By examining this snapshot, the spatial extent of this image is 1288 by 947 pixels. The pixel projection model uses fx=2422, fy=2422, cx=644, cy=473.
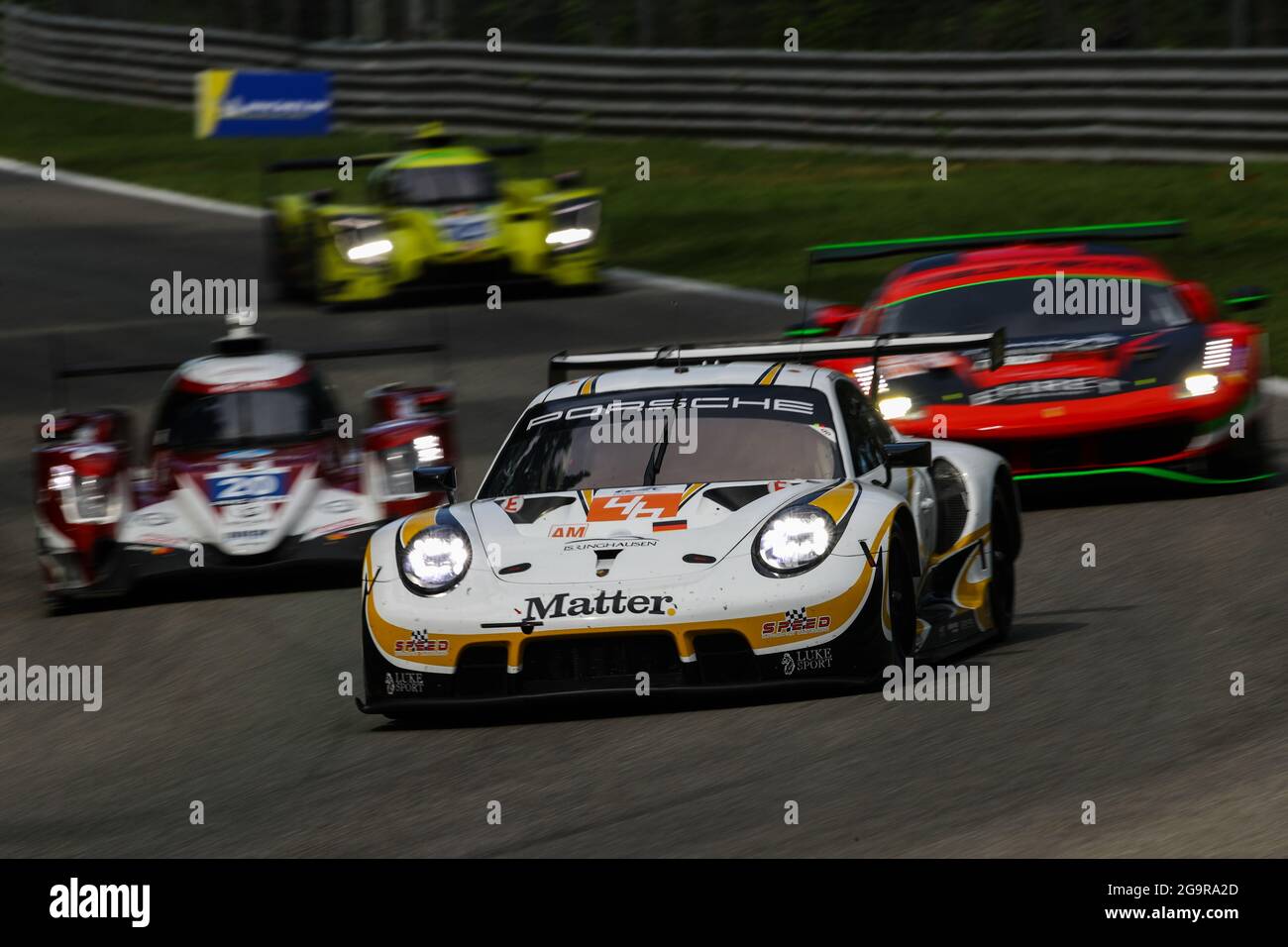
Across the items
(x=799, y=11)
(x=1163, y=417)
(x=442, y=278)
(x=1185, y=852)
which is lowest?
(x=1185, y=852)

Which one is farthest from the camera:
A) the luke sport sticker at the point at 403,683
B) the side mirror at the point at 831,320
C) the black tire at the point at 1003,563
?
the side mirror at the point at 831,320

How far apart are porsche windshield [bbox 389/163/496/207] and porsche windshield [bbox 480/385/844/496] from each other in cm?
1217

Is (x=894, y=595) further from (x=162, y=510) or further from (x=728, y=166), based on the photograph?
(x=728, y=166)

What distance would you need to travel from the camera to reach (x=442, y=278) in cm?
2061

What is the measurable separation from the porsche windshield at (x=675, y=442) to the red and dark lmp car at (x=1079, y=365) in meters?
2.89

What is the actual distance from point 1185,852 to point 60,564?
7.17 metres

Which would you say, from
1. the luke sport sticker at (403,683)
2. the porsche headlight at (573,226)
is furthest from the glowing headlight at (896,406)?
the porsche headlight at (573,226)

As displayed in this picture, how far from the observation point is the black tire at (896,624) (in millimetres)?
7684

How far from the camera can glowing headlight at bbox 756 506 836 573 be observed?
7703 millimetres

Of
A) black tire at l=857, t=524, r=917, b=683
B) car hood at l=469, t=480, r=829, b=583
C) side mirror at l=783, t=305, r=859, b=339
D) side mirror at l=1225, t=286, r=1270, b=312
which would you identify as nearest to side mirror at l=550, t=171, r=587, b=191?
side mirror at l=783, t=305, r=859, b=339

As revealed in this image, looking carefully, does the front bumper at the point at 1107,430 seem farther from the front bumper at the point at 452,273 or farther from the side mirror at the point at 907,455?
the front bumper at the point at 452,273

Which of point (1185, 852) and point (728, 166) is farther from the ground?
point (728, 166)

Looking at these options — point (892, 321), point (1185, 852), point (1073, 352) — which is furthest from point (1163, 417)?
point (1185, 852)
